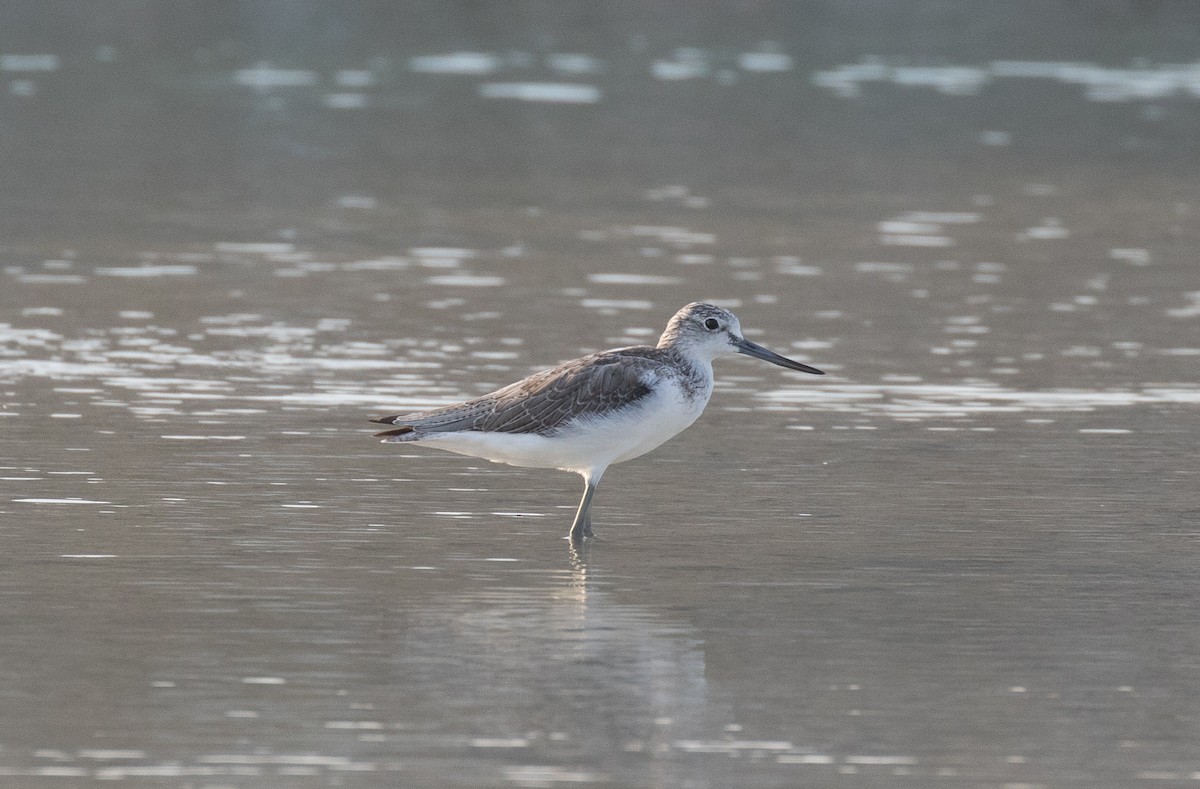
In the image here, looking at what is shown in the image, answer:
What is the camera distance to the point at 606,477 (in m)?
Answer: 12.3

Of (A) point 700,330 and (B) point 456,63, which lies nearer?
(A) point 700,330

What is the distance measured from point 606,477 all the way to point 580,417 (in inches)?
69.1

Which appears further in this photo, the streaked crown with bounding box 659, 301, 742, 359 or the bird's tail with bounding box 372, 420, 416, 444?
the streaked crown with bounding box 659, 301, 742, 359

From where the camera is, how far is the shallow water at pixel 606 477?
786 cm

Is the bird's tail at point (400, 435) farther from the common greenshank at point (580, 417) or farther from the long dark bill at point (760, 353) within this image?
the long dark bill at point (760, 353)

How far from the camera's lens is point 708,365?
11180 millimetres

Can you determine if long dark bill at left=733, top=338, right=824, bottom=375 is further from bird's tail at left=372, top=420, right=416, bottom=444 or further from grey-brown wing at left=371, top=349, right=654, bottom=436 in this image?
bird's tail at left=372, top=420, right=416, bottom=444

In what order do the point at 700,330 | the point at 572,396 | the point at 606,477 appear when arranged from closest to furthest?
the point at 572,396 → the point at 700,330 → the point at 606,477

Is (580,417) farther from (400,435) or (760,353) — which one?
(760,353)

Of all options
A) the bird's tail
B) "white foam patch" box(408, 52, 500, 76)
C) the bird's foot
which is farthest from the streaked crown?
"white foam patch" box(408, 52, 500, 76)

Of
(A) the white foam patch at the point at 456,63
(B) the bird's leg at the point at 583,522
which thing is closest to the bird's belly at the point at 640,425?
(B) the bird's leg at the point at 583,522

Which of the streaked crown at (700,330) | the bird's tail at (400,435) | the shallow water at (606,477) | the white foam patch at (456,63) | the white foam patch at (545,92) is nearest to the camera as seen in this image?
the shallow water at (606,477)

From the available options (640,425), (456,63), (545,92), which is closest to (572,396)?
(640,425)

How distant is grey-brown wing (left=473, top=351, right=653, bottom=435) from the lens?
34.8 feet
